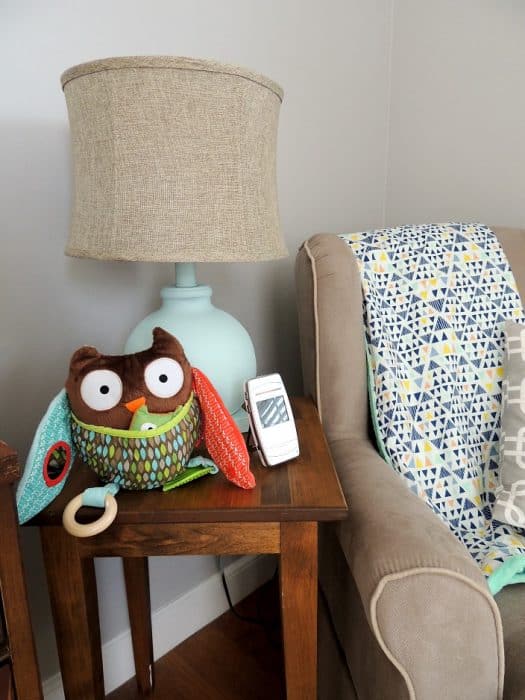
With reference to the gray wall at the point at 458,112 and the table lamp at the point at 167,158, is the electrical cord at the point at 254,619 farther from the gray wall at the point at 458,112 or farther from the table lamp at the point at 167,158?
the gray wall at the point at 458,112

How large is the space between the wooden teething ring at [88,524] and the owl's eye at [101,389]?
11 centimetres

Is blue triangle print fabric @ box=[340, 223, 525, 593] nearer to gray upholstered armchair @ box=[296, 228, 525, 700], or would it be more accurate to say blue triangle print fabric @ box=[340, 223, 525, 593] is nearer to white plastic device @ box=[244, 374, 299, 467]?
gray upholstered armchair @ box=[296, 228, 525, 700]

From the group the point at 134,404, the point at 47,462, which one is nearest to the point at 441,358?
the point at 134,404

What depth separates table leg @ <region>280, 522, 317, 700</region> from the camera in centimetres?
70

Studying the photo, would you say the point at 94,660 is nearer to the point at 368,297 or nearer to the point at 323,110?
the point at 368,297

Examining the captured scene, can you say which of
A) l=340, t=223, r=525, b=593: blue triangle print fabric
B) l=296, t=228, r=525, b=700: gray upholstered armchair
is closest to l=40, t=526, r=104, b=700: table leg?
l=296, t=228, r=525, b=700: gray upholstered armchair

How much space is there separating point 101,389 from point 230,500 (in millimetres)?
224

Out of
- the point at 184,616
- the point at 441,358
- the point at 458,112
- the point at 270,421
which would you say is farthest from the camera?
the point at 458,112

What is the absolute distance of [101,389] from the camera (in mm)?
659

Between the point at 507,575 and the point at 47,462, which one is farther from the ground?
the point at 47,462

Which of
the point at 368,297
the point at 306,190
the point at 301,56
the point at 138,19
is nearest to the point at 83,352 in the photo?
the point at 368,297

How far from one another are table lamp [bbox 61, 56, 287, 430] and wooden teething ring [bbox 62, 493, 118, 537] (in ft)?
1.03

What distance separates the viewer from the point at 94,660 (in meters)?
0.79

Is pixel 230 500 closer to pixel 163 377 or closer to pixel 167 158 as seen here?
pixel 163 377
